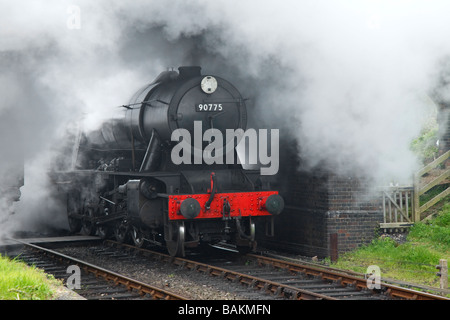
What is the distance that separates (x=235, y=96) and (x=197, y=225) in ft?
6.75

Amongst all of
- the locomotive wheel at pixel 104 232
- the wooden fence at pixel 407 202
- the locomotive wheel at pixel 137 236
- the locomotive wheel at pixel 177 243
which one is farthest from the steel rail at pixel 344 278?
the locomotive wheel at pixel 104 232

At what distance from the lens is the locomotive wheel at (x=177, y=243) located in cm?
940

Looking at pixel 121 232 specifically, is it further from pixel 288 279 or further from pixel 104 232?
pixel 288 279

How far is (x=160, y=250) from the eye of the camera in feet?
37.0

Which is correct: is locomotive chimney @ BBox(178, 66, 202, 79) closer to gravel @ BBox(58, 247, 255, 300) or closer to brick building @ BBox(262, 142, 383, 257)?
brick building @ BBox(262, 142, 383, 257)

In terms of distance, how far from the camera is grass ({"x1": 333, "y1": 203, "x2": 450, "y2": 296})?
8.60m

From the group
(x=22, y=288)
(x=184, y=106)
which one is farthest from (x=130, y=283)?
(x=184, y=106)

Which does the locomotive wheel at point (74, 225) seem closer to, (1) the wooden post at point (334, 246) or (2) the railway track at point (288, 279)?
(2) the railway track at point (288, 279)

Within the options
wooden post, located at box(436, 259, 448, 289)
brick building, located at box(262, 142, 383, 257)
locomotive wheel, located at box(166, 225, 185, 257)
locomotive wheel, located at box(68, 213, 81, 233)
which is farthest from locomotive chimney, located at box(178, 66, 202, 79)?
locomotive wheel, located at box(68, 213, 81, 233)

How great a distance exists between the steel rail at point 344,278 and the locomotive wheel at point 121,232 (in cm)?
242

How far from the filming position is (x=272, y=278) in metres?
8.55

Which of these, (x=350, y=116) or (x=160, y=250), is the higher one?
(x=350, y=116)
